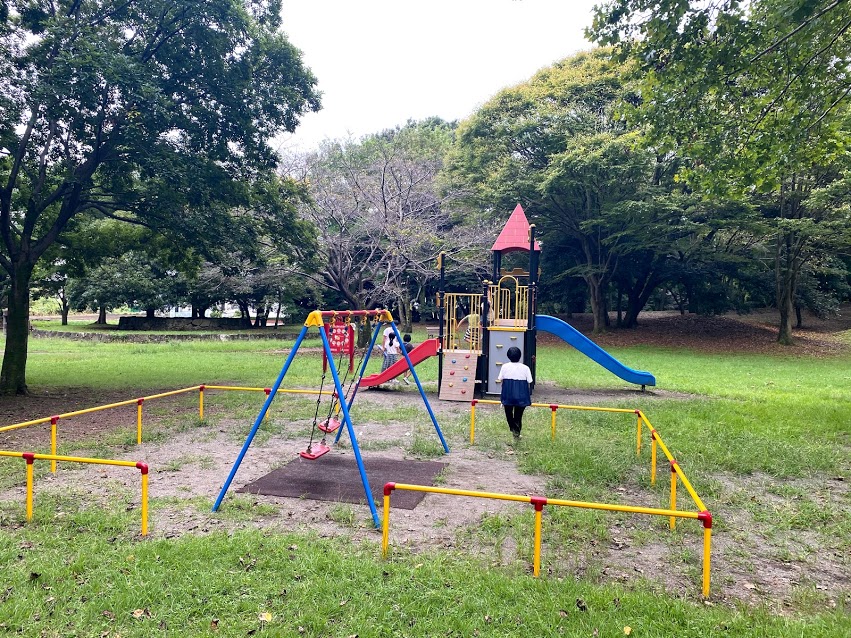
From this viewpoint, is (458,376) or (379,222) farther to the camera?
(379,222)

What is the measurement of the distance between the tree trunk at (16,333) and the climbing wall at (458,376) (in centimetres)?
872

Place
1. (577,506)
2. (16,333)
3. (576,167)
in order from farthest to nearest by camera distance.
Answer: (576,167), (16,333), (577,506)

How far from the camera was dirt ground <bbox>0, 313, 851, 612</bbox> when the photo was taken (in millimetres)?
4160

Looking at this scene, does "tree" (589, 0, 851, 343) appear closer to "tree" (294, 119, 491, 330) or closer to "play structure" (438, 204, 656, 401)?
"play structure" (438, 204, 656, 401)

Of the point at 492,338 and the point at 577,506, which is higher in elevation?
the point at 492,338

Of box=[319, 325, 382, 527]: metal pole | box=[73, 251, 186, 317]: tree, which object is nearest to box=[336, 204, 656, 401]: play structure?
box=[319, 325, 382, 527]: metal pole

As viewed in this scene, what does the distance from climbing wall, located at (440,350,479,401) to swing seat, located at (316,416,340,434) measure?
16.9 feet

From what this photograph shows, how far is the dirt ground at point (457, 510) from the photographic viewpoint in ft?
13.6

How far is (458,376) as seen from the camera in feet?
40.7

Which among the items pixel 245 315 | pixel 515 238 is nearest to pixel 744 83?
pixel 515 238

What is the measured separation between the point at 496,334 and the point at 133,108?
8543 mm

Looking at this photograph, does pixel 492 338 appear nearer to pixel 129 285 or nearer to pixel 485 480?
pixel 485 480

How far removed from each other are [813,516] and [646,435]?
328 cm

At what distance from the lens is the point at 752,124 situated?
984cm
